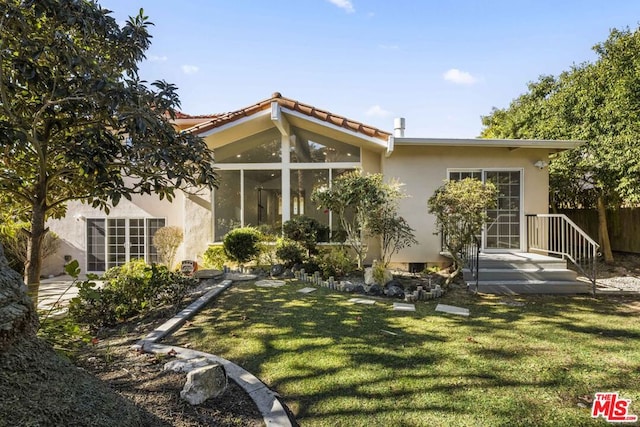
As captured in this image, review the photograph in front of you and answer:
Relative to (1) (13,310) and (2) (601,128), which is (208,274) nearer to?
(1) (13,310)

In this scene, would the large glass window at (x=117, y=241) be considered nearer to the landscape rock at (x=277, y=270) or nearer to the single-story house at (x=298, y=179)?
the single-story house at (x=298, y=179)

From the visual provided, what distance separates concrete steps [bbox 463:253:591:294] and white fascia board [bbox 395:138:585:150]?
333 centimetres

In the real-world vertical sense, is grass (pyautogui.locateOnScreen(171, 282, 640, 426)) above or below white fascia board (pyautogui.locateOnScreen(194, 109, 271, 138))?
below

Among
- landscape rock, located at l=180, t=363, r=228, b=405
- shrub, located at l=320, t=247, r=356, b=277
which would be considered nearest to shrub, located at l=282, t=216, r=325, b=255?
shrub, located at l=320, t=247, r=356, b=277

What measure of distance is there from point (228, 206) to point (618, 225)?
601 inches

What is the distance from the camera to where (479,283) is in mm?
8000

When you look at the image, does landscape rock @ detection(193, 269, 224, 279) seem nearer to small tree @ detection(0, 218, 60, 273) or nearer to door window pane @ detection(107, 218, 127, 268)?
small tree @ detection(0, 218, 60, 273)

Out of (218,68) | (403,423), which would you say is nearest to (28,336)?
(403,423)

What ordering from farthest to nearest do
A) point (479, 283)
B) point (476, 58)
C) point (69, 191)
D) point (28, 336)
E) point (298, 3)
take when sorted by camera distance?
point (476, 58) < point (298, 3) < point (479, 283) < point (69, 191) < point (28, 336)

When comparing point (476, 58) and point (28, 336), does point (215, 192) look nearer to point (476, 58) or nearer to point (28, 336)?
point (28, 336)

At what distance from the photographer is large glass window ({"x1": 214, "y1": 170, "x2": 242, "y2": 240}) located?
1130 centimetres

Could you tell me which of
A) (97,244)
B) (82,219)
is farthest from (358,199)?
(82,219)

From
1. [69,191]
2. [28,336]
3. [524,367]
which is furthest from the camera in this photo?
[69,191]

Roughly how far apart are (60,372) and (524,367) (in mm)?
4662
